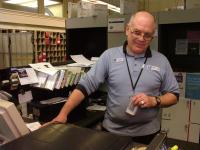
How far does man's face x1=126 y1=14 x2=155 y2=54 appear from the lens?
155 centimetres

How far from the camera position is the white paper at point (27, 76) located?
6.56 feet

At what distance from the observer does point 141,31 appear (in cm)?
155

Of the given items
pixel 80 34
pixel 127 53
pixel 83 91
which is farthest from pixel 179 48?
pixel 83 91

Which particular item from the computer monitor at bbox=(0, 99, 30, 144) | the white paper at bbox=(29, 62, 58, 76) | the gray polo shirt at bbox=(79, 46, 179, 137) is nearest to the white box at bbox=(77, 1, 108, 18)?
the white paper at bbox=(29, 62, 58, 76)

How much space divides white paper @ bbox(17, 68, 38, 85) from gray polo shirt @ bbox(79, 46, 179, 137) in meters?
0.58

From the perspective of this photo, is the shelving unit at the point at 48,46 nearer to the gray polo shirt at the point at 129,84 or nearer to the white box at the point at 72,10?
the white box at the point at 72,10

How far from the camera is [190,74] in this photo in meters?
2.84

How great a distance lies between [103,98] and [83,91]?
1.41 m

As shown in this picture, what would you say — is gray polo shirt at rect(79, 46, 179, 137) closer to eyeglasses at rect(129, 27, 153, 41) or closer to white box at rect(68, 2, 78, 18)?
eyeglasses at rect(129, 27, 153, 41)

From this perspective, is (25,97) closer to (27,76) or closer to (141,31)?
(27,76)

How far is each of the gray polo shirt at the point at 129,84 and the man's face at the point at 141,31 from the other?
98mm

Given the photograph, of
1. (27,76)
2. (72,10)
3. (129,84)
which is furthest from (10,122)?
(72,10)

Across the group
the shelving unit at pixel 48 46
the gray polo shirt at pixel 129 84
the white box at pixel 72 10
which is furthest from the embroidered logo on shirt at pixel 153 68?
the shelving unit at pixel 48 46

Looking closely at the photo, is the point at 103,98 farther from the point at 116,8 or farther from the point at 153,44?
the point at 116,8
